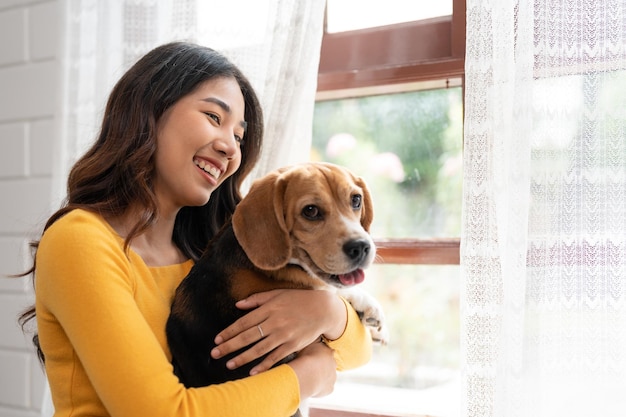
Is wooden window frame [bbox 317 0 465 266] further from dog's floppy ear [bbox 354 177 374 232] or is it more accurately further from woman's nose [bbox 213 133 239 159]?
woman's nose [bbox 213 133 239 159]

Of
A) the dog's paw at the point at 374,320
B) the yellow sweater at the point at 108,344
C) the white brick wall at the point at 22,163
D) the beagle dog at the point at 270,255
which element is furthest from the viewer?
the white brick wall at the point at 22,163

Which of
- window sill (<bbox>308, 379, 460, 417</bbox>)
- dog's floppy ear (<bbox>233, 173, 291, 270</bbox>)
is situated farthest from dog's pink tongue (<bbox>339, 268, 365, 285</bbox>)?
window sill (<bbox>308, 379, 460, 417</bbox>)

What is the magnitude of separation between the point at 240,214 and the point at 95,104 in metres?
0.84

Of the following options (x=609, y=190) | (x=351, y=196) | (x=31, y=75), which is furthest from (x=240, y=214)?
(x=31, y=75)

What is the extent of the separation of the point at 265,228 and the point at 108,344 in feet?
1.20

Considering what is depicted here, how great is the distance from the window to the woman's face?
1.69 feet

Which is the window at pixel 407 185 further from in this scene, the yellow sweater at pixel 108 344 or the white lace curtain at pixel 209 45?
the yellow sweater at pixel 108 344

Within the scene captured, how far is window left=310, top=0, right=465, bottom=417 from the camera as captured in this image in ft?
5.98

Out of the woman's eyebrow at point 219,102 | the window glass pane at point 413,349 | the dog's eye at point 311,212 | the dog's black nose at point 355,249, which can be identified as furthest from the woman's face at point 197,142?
the window glass pane at point 413,349

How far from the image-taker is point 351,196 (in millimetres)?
1377

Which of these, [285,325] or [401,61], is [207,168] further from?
[401,61]

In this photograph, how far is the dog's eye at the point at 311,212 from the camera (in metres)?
1.33

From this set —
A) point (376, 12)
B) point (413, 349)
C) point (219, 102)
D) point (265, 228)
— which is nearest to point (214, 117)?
point (219, 102)

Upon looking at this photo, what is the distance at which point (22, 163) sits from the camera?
85.2 inches
